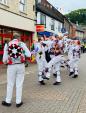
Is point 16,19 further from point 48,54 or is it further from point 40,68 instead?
point 40,68

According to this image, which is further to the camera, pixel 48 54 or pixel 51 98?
pixel 48 54

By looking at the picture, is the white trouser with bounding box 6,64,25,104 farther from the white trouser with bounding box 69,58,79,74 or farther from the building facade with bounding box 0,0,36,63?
the building facade with bounding box 0,0,36,63

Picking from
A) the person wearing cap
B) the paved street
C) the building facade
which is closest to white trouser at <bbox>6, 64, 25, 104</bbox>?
the person wearing cap

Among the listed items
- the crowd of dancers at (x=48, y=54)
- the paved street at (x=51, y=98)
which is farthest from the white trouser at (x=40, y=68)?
the paved street at (x=51, y=98)

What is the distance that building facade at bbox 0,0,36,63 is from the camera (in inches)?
899

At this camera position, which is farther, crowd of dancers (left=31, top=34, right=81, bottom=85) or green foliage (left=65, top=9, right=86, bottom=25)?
green foliage (left=65, top=9, right=86, bottom=25)

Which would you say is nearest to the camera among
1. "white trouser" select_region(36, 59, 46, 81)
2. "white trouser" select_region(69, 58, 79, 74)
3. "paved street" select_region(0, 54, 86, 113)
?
"paved street" select_region(0, 54, 86, 113)

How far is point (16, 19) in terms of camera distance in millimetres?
24812

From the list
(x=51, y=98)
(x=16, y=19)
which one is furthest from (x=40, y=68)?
(x=16, y=19)

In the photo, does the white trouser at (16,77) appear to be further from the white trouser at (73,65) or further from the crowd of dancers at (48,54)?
the white trouser at (73,65)

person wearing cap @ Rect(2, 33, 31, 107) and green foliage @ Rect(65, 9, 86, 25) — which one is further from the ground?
green foliage @ Rect(65, 9, 86, 25)

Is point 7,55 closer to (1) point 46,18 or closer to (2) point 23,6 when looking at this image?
(2) point 23,6

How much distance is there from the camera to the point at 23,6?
1063 inches

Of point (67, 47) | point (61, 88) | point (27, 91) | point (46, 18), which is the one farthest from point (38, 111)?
point (46, 18)
